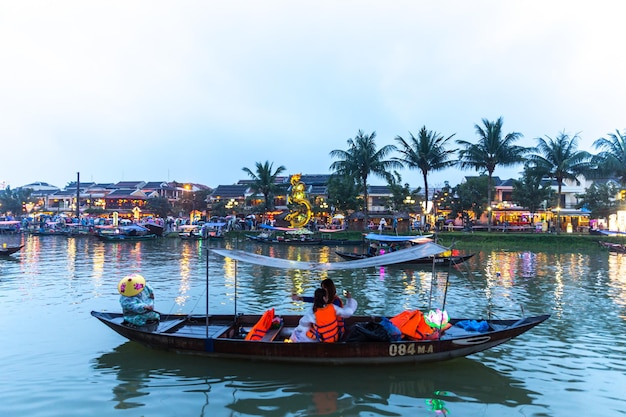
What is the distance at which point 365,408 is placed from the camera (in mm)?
7074

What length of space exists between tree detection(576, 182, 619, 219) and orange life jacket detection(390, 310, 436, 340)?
4512cm

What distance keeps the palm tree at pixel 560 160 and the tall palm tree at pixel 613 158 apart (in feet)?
3.50

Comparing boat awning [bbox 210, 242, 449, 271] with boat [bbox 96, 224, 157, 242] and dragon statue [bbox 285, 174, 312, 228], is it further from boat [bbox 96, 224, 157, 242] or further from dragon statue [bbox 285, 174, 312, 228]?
boat [bbox 96, 224, 157, 242]

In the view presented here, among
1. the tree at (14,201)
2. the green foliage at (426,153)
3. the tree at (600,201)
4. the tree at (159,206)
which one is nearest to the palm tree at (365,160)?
the green foliage at (426,153)

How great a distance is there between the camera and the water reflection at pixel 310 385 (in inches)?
283

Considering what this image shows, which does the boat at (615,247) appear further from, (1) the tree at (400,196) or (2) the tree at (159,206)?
(2) the tree at (159,206)

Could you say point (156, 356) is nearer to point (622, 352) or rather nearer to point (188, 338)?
point (188, 338)

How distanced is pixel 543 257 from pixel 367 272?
1392cm

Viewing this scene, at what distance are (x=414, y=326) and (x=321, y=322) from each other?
1.82 metres

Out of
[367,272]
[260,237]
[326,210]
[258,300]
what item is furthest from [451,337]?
[326,210]

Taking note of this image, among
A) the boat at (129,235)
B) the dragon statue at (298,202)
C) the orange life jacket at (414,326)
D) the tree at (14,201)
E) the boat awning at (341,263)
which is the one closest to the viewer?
the orange life jacket at (414,326)

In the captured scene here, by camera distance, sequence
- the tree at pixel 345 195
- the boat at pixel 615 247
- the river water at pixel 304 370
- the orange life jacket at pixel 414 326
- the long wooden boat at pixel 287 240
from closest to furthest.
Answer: the river water at pixel 304 370, the orange life jacket at pixel 414 326, the boat at pixel 615 247, the long wooden boat at pixel 287 240, the tree at pixel 345 195

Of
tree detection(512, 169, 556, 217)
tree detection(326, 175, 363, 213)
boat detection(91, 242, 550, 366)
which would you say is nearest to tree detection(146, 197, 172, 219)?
tree detection(326, 175, 363, 213)

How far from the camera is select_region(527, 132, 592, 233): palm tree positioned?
3854cm
